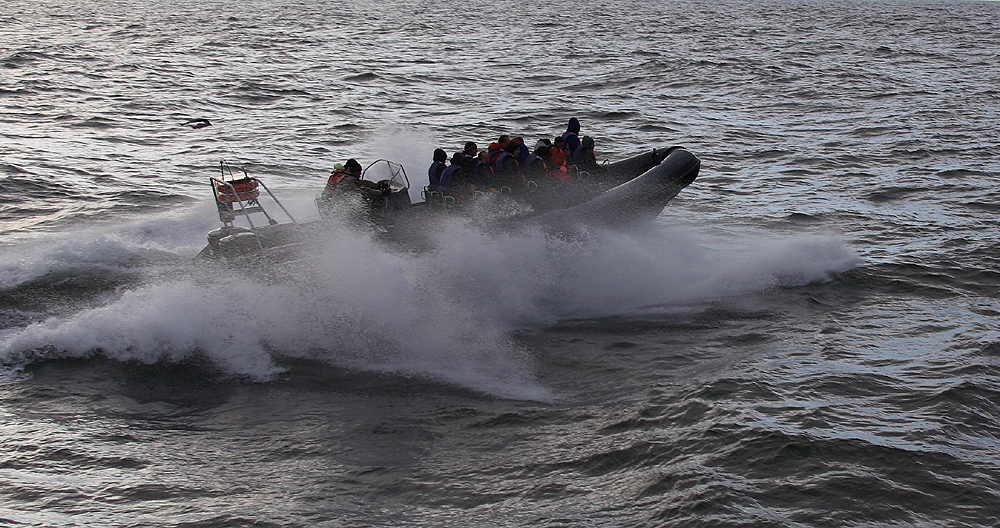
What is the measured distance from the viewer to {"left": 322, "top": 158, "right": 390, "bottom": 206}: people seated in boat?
9.38 metres

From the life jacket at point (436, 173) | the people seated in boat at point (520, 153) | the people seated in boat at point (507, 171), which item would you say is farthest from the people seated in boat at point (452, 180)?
the people seated in boat at point (520, 153)

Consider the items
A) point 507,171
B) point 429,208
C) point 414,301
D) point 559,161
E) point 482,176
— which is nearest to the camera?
point 414,301

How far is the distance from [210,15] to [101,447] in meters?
58.9

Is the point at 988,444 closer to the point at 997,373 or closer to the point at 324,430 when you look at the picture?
the point at 997,373

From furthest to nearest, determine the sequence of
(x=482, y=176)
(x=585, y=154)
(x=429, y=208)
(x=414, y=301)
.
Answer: (x=585, y=154)
(x=482, y=176)
(x=429, y=208)
(x=414, y=301)

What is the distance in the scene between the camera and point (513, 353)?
7840 millimetres

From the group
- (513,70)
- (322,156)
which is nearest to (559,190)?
(322,156)

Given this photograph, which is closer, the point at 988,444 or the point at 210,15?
the point at 988,444

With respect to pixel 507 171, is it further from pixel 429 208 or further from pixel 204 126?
pixel 204 126

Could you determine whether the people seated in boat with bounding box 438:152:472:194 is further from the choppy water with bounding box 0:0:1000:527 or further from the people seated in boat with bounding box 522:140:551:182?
the people seated in boat with bounding box 522:140:551:182

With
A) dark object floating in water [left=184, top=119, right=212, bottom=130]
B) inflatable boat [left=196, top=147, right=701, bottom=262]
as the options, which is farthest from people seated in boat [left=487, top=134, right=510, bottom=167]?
dark object floating in water [left=184, top=119, right=212, bottom=130]

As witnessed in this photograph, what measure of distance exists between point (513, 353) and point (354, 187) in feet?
9.32

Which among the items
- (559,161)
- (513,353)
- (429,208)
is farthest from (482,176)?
(513,353)

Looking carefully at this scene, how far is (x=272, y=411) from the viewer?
6.69 metres
